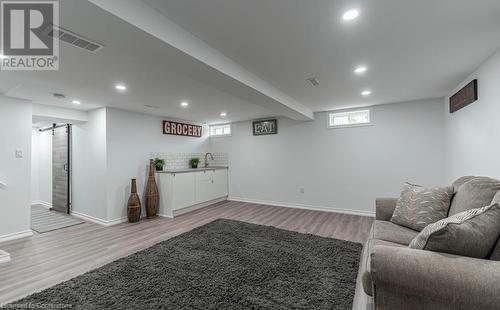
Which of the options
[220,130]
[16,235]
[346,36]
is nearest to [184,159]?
[220,130]

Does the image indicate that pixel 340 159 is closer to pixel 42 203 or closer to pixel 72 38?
pixel 72 38

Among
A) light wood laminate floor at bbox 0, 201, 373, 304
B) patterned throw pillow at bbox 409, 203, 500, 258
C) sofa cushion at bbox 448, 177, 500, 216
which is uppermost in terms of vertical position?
sofa cushion at bbox 448, 177, 500, 216

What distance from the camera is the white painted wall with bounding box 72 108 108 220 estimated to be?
411 centimetres

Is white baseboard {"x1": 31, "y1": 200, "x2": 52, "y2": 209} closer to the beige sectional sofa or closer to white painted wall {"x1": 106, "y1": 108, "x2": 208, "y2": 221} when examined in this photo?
white painted wall {"x1": 106, "y1": 108, "x2": 208, "y2": 221}

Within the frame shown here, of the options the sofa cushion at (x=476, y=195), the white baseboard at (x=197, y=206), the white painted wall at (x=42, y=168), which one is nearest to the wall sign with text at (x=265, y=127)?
the white baseboard at (x=197, y=206)

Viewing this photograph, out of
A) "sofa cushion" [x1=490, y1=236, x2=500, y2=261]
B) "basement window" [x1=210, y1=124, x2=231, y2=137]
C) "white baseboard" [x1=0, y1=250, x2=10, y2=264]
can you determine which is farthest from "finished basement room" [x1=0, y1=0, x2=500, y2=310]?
"basement window" [x1=210, y1=124, x2=231, y2=137]

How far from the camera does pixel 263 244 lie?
294 centimetres

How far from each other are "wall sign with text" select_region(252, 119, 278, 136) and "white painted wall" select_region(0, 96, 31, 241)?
445 cm

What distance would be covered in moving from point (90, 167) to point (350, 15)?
5015mm

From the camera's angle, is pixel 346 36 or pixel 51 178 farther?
pixel 51 178

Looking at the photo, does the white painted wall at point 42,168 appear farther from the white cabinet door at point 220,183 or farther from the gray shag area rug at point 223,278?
the gray shag area rug at point 223,278

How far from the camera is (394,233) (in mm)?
1952

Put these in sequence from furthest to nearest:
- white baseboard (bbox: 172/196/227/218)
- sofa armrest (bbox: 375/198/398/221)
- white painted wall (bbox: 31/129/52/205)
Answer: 1. white painted wall (bbox: 31/129/52/205)
2. white baseboard (bbox: 172/196/227/218)
3. sofa armrest (bbox: 375/198/398/221)

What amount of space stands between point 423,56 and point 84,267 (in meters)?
4.33
